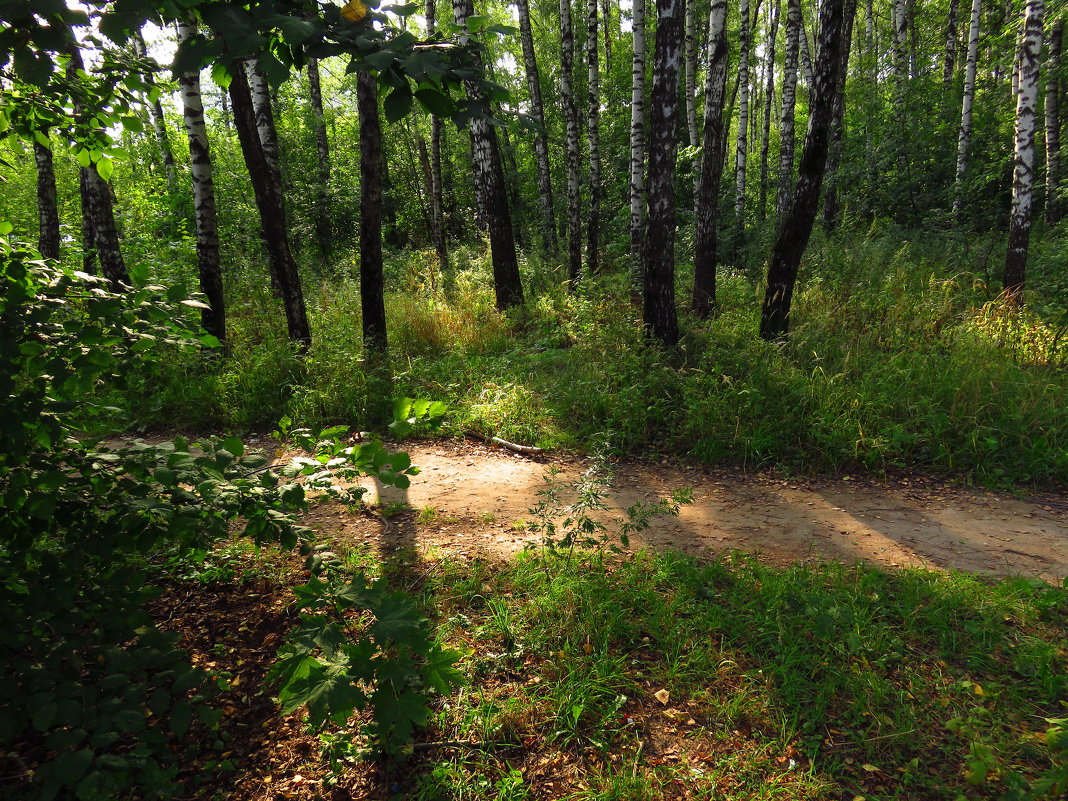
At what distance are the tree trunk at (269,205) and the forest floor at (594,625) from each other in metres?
4.00

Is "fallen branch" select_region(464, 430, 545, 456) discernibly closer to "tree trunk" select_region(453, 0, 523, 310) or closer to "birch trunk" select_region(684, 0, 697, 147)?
"tree trunk" select_region(453, 0, 523, 310)

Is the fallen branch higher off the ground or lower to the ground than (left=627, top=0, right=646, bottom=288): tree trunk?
lower

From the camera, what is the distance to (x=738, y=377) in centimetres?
679

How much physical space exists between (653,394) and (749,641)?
12.7 feet

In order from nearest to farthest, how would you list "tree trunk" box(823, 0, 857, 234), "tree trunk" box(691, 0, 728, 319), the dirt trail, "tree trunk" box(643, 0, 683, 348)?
the dirt trail < "tree trunk" box(643, 0, 683, 348) < "tree trunk" box(691, 0, 728, 319) < "tree trunk" box(823, 0, 857, 234)

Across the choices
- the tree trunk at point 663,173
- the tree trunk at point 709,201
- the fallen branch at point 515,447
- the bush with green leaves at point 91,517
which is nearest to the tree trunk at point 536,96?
the tree trunk at point 709,201

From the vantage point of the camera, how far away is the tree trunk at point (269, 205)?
275 inches

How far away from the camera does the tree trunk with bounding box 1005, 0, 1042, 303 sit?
8039mm

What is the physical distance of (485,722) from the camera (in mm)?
2715

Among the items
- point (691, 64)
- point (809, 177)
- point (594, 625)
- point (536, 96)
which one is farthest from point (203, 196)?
point (691, 64)

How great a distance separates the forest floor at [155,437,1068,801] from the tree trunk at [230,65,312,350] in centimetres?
400

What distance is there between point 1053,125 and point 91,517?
17.8 meters

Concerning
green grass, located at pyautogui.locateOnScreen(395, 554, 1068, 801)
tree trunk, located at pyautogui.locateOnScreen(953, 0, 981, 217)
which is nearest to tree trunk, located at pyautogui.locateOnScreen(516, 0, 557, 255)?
tree trunk, located at pyautogui.locateOnScreen(953, 0, 981, 217)

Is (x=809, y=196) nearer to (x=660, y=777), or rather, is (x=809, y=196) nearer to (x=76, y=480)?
(x=660, y=777)
